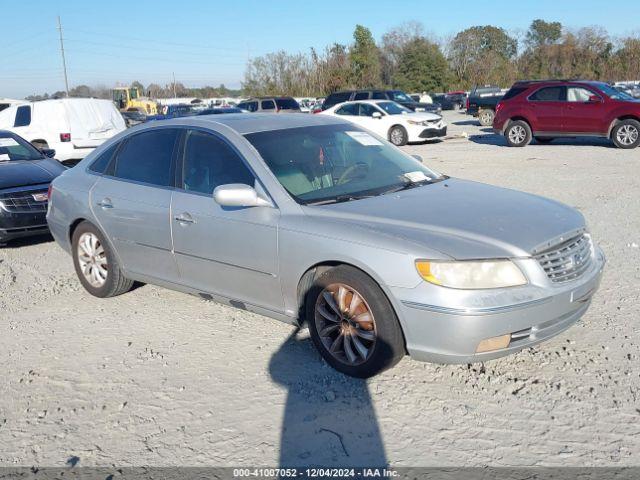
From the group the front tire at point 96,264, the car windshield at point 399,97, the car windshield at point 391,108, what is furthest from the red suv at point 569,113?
the front tire at point 96,264

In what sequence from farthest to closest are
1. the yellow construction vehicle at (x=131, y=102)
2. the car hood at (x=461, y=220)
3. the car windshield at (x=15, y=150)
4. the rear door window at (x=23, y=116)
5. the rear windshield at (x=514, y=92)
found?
the yellow construction vehicle at (x=131, y=102)
the rear windshield at (x=514, y=92)
the rear door window at (x=23, y=116)
the car windshield at (x=15, y=150)
the car hood at (x=461, y=220)

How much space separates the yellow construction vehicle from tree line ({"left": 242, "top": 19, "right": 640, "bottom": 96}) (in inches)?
526

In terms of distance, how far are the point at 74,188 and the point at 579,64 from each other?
225 feet

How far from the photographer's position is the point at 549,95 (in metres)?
17.5

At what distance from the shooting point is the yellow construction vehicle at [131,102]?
55.1 meters

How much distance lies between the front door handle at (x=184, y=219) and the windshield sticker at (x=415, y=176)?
165 centimetres

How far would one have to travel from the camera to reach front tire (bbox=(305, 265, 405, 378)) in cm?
373

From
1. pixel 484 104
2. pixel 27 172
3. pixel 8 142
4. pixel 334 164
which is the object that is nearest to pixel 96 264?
pixel 334 164

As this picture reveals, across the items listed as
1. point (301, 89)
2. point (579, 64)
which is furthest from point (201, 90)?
point (579, 64)

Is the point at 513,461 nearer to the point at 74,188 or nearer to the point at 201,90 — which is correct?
the point at 74,188

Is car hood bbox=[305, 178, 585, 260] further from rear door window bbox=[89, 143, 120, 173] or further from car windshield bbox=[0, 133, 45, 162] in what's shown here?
car windshield bbox=[0, 133, 45, 162]

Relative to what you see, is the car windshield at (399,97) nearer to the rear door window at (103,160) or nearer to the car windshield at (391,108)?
the car windshield at (391,108)

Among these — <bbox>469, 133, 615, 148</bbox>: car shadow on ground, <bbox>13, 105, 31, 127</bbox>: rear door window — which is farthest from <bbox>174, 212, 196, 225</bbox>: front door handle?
<bbox>469, 133, 615, 148</bbox>: car shadow on ground

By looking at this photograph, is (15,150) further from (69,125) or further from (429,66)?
(429,66)
